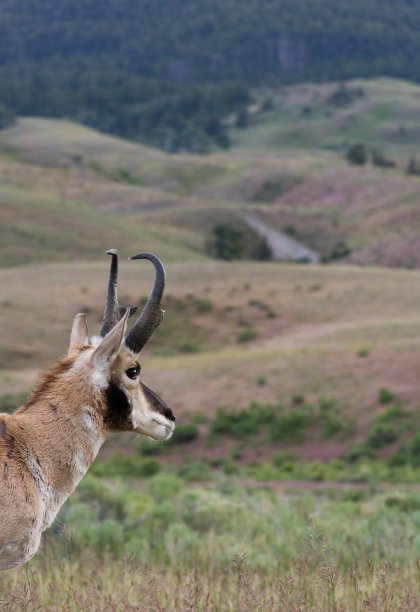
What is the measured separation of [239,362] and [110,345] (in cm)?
2707

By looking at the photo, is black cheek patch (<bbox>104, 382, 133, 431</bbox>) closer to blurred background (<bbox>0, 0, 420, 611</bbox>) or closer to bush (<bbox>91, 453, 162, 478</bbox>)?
blurred background (<bbox>0, 0, 420, 611</bbox>)

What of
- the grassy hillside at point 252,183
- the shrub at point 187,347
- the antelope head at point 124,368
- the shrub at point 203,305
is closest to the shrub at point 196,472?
the shrub at point 187,347

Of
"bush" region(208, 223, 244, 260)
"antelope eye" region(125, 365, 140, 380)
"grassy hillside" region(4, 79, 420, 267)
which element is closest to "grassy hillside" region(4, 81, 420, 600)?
"grassy hillside" region(4, 79, 420, 267)

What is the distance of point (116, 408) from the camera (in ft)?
16.2

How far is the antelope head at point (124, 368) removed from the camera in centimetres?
482

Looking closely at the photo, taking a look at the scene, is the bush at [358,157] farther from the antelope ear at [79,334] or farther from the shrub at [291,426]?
the antelope ear at [79,334]

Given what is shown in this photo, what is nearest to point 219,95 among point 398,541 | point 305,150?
point 305,150

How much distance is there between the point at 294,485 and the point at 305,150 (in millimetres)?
113332

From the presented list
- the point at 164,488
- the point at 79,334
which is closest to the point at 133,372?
the point at 79,334

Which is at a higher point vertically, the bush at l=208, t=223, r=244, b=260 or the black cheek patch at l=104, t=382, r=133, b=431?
the black cheek patch at l=104, t=382, r=133, b=431

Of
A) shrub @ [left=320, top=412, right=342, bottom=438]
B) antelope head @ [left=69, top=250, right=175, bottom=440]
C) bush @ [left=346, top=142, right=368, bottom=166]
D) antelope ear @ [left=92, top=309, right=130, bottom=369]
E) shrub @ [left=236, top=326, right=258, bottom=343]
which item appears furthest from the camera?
bush @ [left=346, top=142, right=368, bottom=166]

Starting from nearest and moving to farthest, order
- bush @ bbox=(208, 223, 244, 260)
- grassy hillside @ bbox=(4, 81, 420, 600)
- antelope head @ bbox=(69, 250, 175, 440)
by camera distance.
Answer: antelope head @ bbox=(69, 250, 175, 440) → grassy hillside @ bbox=(4, 81, 420, 600) → bush @ bbox=(208, 223, 244, 260)

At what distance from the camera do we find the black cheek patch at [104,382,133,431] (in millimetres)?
4895

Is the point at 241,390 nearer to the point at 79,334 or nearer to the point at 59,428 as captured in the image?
the point at 79,334
